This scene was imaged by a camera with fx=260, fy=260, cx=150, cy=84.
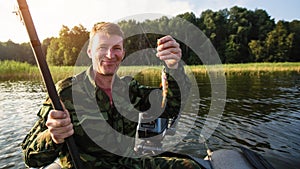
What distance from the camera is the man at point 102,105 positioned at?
223 centimetres

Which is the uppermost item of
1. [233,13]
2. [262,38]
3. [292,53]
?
[233,13]

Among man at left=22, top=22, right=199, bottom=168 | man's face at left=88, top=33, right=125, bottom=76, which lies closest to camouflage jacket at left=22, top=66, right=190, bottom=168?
man at left=22, top=22, right=199, bottom=168

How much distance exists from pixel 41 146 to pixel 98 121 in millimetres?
578

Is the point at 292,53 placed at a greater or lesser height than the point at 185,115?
lesser

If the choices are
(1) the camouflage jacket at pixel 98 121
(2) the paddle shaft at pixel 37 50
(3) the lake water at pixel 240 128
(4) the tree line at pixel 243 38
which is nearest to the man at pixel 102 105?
(1) the camouflage jacket at pixel 98 121

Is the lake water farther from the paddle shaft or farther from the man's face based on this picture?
the paddle shaft

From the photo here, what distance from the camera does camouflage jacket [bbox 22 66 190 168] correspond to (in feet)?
7.22

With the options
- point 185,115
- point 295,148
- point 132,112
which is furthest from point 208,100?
point 132,112

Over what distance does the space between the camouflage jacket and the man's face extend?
155 millimetres

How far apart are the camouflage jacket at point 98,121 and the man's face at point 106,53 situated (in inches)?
6.1

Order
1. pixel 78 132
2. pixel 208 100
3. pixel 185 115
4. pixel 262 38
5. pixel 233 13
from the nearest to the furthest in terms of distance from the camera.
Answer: pixel 78 132
pixel 185 115
pixel 208 100
pixel 262 38
pixel 233 13

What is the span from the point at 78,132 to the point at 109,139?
30 cm

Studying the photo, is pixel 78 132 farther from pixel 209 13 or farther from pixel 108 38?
pixel 209 13

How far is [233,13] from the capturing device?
7169cm
